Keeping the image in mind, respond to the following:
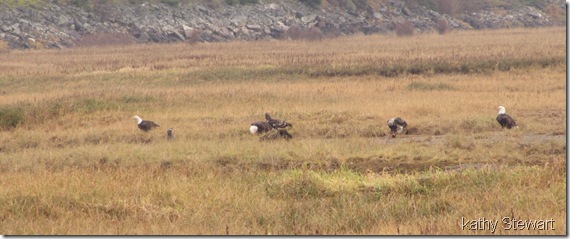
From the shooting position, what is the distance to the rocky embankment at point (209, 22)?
221ft

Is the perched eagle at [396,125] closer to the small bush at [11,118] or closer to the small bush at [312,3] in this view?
the small bush at [11,118]

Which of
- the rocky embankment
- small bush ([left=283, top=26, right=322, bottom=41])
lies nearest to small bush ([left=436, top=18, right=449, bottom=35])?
the rocky embankment

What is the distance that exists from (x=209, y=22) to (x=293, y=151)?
203 feet

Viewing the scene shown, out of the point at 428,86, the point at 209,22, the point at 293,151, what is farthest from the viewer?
the point at 209,22

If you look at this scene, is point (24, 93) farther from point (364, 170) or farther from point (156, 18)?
point (156, 18)

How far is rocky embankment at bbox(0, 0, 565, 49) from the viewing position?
67250 millimetres

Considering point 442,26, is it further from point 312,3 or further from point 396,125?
point 396,125

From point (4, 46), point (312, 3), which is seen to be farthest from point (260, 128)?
point (312, 3)

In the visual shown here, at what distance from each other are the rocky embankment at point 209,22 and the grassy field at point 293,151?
32584 millimetres

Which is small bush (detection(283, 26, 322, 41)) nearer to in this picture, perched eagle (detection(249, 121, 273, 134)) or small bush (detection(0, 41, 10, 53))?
small bush (detection(0, 41, 10, 53))

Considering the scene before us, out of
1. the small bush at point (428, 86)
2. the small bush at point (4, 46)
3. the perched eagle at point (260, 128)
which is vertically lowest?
the small bush at point (4, 46)

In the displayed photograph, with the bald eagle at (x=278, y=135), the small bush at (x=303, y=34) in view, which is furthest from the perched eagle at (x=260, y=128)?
the small bush at (x=303, y=34)

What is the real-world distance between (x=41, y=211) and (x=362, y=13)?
80186 millimetres

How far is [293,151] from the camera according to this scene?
15312 millimetres
